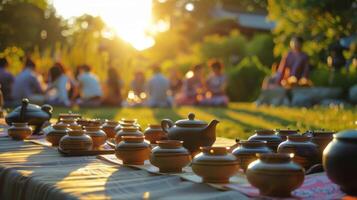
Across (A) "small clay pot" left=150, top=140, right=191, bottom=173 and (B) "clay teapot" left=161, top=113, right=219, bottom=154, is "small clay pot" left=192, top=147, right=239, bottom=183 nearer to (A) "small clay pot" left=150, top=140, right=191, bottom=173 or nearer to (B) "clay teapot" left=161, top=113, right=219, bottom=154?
(A) "small clay pot" left=150, top=140, right=191, bottom=173

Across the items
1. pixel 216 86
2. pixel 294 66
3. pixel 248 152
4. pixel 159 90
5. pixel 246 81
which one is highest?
pixel 294 66

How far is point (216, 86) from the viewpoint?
1297 centimetres

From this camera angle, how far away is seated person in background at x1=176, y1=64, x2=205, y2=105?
13.4 meters

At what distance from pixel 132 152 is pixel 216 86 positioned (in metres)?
10.5

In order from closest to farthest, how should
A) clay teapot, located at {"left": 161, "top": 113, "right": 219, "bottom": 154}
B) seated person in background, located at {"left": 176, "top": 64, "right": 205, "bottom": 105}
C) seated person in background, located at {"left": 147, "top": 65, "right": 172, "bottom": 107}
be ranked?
clay teapot, located at {"left": 161, "top": 113, "right": 219, "bottom": 154}, seated person in background, located at {"left": 147, "top": 65, "right": 172, "bottom": 107}, seated person in background, located at {"left": 176, "top": 64, "right": 205, "bottom": 105}

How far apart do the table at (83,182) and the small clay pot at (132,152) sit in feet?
0.18

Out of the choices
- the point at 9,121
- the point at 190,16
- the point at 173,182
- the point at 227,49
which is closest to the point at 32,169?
the point at 173,182

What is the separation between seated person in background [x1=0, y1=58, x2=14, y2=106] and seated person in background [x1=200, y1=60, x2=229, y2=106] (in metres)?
4.26

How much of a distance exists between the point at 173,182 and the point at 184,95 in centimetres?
1173

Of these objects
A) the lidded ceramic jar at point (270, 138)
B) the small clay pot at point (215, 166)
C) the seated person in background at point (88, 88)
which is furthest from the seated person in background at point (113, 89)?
the small clay pot at point (215, 166)

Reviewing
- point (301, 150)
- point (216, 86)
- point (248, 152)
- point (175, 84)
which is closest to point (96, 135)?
point (248, 152)

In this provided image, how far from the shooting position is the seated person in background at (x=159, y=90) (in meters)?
13.1

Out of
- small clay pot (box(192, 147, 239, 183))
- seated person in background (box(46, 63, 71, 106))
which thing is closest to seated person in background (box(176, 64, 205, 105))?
seated person in background (box(46, 63, 71, 106))

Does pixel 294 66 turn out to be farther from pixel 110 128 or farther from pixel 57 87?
pixel 110 128
